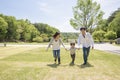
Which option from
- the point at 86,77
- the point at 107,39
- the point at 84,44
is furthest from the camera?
the point at 107,39

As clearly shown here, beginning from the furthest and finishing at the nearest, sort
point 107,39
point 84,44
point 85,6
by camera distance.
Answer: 1. point 107,39
2. point 85,6
3. point 84,44

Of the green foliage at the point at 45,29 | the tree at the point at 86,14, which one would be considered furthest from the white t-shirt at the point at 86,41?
the green foliage at the point at 45,29

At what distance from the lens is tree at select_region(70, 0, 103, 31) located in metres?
42.1

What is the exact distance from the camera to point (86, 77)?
664 centimetres

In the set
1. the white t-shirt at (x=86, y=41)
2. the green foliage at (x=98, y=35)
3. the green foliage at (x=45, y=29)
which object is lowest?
the white t-shirt at (x=86, y=41)

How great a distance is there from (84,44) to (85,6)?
110ft

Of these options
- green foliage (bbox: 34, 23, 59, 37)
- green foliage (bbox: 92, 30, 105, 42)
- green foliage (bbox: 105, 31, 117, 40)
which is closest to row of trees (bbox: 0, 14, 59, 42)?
green foliage (bbox: 92, 30, 105, 42)

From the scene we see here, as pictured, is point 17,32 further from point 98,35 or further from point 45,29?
point 45,29

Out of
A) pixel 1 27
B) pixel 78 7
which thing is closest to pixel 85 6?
pixel 78 7

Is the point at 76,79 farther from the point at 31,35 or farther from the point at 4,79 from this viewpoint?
the point at 31,35

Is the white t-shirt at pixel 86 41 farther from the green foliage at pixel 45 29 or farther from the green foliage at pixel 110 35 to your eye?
the green foliage at pixel 45 29

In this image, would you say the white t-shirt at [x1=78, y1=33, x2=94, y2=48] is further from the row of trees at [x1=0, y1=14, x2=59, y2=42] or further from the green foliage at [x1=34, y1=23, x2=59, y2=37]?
the green foliage at [x1=34, y1=23, x2=59, y2=37]

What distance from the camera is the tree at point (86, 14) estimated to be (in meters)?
42.1

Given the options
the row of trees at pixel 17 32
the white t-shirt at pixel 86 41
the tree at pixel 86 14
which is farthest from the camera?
the row of trees at pixel 17 32
